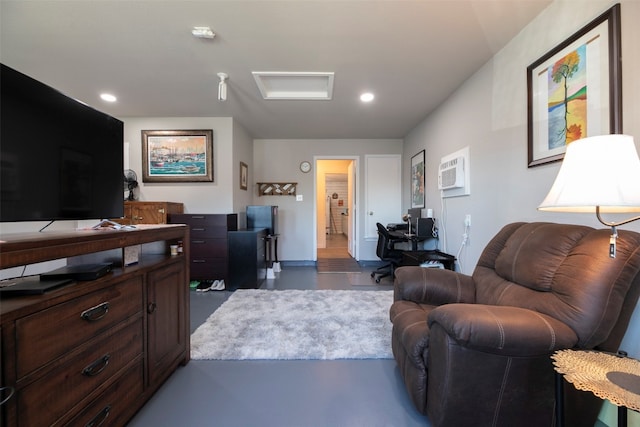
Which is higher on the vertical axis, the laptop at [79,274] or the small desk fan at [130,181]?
the small desk fan at [130,181]

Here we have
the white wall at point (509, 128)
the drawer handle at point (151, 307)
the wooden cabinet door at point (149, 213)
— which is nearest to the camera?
the white wall at point (509, 128)

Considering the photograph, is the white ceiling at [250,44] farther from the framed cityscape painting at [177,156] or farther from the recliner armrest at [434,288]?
the recliner armrest at [434,288]

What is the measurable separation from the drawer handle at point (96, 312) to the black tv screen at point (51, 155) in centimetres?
40

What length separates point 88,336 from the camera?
0.98m

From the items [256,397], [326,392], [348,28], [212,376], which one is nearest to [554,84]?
[348,28]

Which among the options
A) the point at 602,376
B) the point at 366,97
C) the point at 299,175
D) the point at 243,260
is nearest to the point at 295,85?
the point at 366,97

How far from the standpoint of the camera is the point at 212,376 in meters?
1.61

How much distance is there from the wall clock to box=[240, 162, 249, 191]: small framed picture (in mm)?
1045

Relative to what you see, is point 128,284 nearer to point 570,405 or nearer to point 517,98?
point 570,405

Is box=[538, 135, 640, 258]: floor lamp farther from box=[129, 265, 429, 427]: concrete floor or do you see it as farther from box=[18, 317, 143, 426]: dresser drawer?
box=[18, 317, 143, 426]: dresser drawer

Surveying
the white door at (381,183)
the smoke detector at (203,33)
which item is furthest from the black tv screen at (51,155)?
the white door at (381,183)

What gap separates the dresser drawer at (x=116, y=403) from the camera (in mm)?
977

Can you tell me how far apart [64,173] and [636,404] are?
210 cm

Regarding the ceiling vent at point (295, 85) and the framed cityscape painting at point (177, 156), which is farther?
the framed cityscape painting at point (177, 156)
